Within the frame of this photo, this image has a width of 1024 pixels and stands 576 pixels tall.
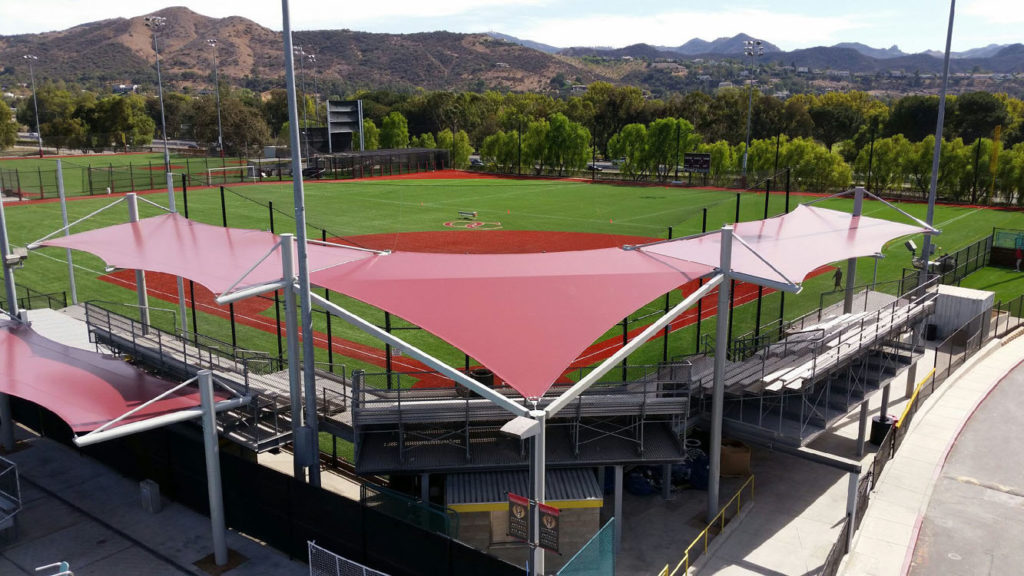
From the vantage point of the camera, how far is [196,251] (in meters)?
18.5

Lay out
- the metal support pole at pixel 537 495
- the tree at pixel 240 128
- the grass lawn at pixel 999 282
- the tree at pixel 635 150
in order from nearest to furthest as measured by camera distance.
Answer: the metal support pole at pixel 537 495 < the grass lawn at pixel 999 282 < the tree at pixel 635 150 < the tree at pixel 240 128

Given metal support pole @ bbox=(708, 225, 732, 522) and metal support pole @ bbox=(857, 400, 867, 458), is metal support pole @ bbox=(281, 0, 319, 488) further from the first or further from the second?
metal support pole @ bbox=(857, 400, 867, 458)

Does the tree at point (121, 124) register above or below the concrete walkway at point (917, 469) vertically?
above

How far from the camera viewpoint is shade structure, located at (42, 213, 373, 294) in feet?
53.7

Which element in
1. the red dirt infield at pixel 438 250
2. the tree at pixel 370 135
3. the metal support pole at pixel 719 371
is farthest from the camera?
the tree at pixel 370 135

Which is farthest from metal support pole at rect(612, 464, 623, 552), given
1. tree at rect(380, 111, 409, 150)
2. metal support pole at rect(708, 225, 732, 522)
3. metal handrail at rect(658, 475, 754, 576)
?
tree at rect(380, 111, 409, 150)

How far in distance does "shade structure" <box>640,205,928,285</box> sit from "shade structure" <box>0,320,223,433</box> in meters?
11.1

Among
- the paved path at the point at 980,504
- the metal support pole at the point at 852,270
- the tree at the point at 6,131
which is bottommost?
the paved path at the point at 980,504

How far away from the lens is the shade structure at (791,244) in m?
16.7

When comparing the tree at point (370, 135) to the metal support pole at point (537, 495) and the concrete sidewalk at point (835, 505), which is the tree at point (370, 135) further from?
the metal support pole at point (537, 495)

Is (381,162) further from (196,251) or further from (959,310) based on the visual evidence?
(196,251)

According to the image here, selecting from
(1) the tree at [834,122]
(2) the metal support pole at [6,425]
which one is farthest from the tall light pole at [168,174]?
(1) the tree at [834,122]

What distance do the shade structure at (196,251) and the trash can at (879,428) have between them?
14.2 m

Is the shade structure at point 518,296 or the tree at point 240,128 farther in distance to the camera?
the tree at point 240,128
